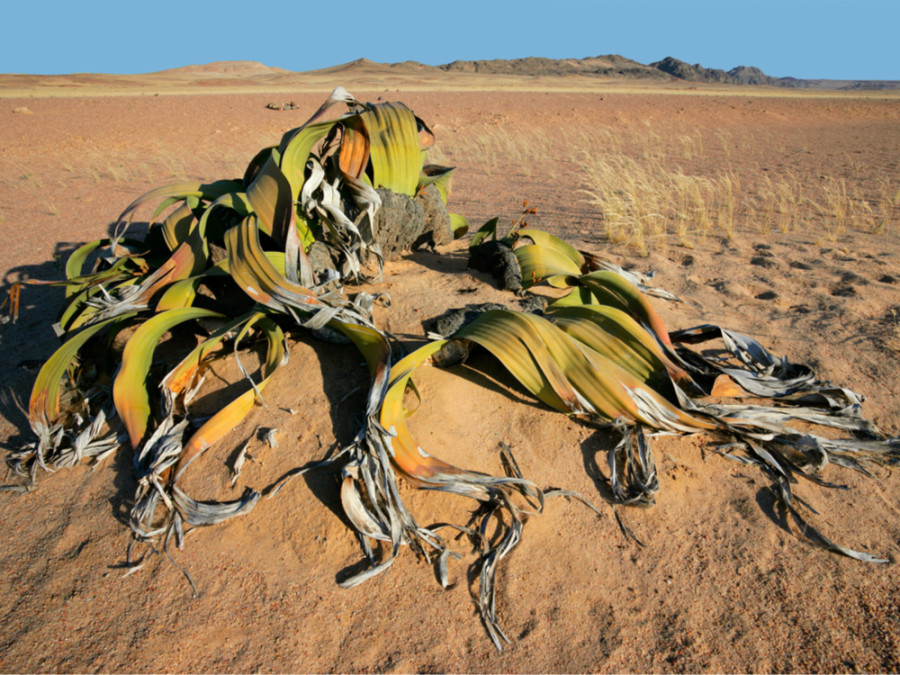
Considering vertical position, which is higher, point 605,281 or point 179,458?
point 605,281

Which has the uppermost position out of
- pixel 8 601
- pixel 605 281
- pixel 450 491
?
pixel 605 281

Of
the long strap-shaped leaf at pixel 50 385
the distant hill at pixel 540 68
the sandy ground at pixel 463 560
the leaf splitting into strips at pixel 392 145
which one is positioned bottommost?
the sandy ground at pixel 463 560

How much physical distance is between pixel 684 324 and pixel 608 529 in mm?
1423

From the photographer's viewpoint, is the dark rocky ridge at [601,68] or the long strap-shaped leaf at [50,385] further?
the dark rocky ridge at [601,68]

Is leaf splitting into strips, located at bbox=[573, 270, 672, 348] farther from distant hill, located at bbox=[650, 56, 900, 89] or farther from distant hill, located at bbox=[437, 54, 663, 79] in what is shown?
distant hill, located at bbox=[650, 56, 900, 89]

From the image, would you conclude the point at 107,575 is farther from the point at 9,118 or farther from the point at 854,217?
the point at 9,118

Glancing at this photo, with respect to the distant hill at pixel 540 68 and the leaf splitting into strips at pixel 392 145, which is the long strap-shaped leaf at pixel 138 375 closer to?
the leaf splitting into strips at pixel 392 145

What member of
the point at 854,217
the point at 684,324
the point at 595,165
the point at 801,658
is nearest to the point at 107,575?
the point at 801,658

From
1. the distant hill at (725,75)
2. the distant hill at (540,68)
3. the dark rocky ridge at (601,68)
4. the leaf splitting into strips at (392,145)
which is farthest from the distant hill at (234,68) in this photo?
the leaf splitting into strips at (392,145)

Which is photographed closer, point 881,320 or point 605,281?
point 605,281

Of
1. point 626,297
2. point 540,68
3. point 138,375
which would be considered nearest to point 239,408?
point 138,375

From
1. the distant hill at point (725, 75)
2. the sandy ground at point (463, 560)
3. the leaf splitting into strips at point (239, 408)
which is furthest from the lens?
the distant hill at point (725, 75)

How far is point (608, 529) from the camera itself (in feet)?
5.82

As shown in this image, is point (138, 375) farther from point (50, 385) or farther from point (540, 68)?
point (540, 68)
